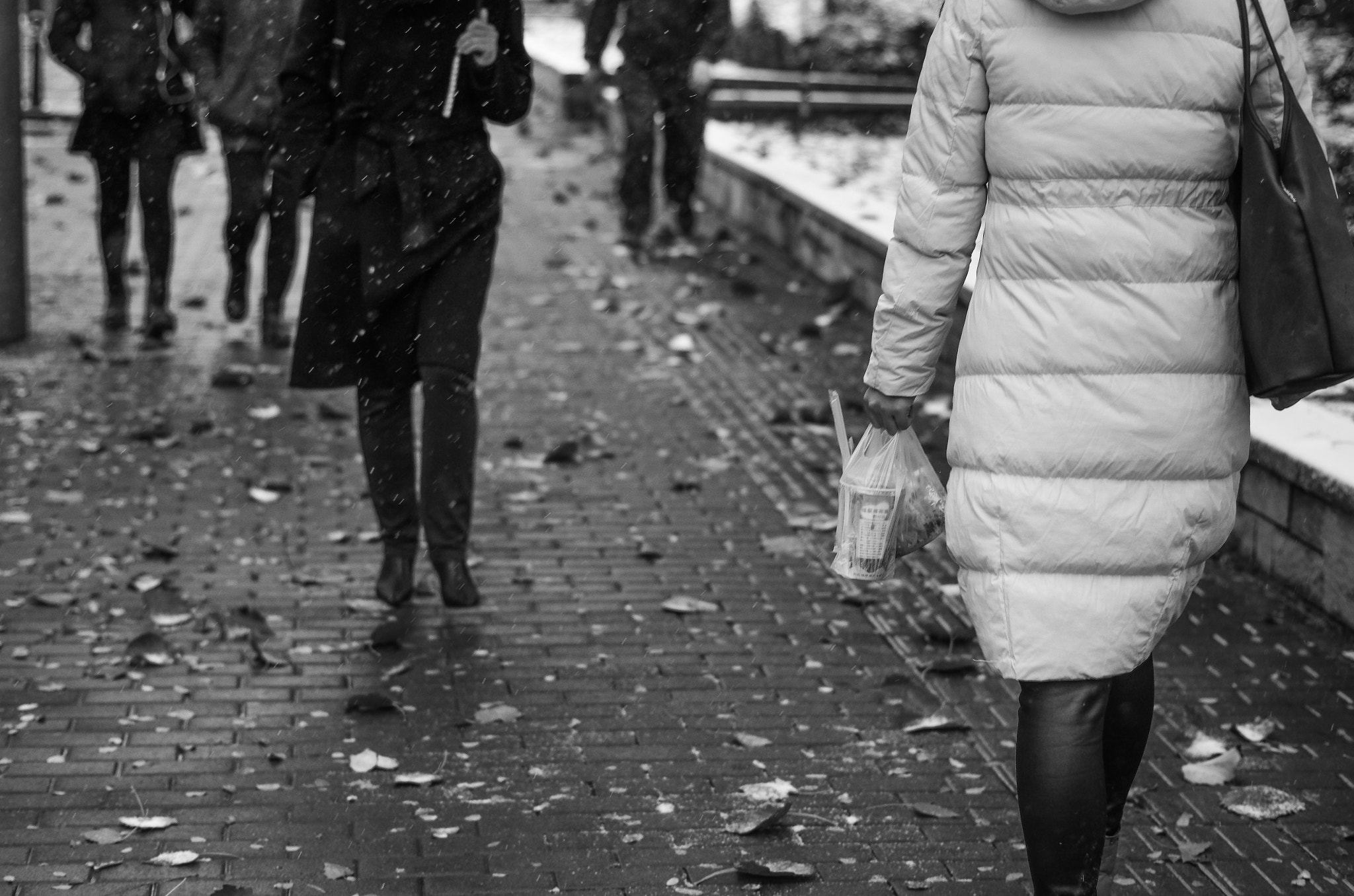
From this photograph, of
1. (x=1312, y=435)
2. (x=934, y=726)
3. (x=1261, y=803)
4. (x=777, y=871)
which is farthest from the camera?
(x=1312, y=435)

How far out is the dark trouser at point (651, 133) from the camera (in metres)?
12.2

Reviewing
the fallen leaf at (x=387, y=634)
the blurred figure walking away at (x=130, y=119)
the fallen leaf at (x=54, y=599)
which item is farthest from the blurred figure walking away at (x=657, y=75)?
the fallen leaf at (x=387, y=634)

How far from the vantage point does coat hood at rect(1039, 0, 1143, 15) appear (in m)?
3.12

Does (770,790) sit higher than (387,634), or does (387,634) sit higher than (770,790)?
(770,790)

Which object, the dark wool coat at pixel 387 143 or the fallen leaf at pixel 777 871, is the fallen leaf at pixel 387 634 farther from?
the fallen leaf at pixel 777 871

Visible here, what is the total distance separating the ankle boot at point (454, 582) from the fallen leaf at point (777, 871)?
1944 millimetres

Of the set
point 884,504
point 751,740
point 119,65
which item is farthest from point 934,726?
point 119,65

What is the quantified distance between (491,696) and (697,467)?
2.57 metres

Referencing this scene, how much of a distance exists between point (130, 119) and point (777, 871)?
259 inches

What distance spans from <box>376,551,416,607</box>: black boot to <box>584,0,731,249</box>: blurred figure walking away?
6.75 m

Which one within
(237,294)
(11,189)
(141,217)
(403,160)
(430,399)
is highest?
(403,160)

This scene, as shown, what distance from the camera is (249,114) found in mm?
→ 8977

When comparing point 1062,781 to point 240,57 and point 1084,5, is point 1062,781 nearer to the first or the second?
point 1084,5

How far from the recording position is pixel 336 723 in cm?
486
